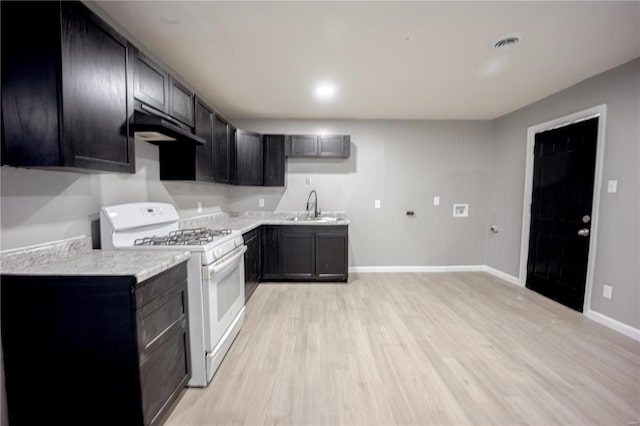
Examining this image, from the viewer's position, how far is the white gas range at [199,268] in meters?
1.58

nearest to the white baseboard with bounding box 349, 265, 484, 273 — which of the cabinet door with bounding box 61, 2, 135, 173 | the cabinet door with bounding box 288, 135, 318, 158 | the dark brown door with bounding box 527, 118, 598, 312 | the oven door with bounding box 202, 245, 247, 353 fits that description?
the dark brown door with bounding box 527, 118, 598, 312

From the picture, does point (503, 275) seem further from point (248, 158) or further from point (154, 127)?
point (154, 127)

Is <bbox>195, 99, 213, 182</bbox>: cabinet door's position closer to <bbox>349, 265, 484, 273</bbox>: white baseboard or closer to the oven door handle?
the oven door handle

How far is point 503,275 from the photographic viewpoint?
3678mm

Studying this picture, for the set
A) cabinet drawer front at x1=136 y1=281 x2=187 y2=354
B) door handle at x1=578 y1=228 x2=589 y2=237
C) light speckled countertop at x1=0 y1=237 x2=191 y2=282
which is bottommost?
cabinet drawer front at x1=136 y1=281 x2=187 y2=354

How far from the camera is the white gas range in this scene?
158cm

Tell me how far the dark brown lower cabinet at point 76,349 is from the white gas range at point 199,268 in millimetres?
393

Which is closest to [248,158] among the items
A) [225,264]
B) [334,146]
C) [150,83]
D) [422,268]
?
[334,146]

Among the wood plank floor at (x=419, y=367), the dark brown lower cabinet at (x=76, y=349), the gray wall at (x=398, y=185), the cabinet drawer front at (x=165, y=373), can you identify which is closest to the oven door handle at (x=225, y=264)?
the cabinet drawer front at (x=165, y=373)

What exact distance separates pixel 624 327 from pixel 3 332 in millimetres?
4365

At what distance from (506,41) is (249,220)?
326 cm

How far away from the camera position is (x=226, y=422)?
136 cm

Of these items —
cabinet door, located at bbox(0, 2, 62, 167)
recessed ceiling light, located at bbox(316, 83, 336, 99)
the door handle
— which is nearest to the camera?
cabinet door, located at bbox(0, 2, 62, 167)

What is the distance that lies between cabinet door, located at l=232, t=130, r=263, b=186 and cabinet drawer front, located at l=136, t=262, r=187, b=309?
2090 mm
